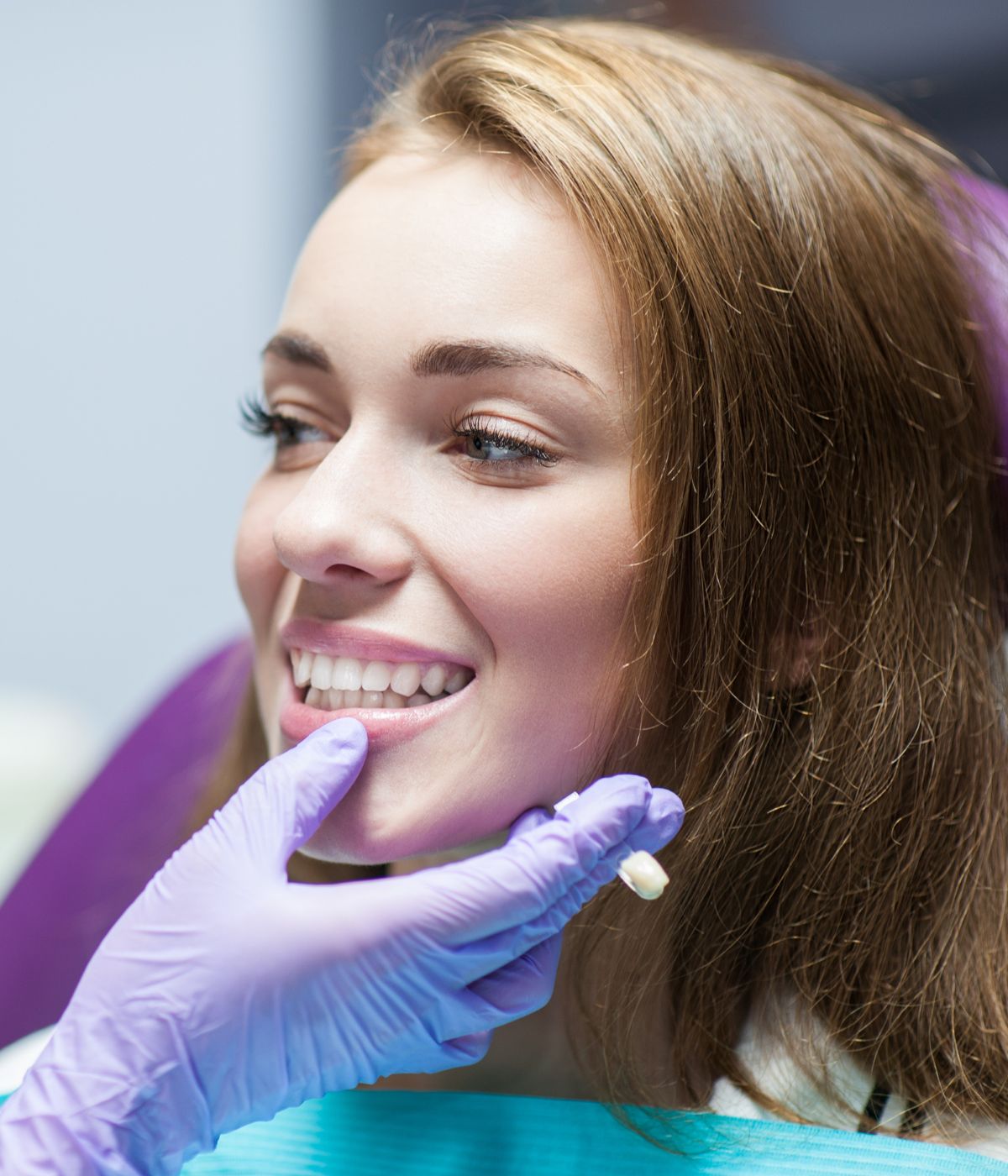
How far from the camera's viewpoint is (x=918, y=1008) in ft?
3.09

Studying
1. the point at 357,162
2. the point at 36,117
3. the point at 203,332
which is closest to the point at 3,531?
the point at 203,332

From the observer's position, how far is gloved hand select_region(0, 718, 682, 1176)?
77 cm

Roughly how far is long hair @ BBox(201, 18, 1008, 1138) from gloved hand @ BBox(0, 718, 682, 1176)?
160 millimetres

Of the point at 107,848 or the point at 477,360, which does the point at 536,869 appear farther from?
the point at 107,848

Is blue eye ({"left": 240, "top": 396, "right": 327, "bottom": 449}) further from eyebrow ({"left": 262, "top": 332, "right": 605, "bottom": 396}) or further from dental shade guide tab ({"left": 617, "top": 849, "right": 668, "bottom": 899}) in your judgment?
dental shade guide tab ({"left": 617, "top": 849, "right": 668, "bottom": 899})

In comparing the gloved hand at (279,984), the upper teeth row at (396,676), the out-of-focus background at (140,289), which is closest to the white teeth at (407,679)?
the upper teeth row at (396,676)

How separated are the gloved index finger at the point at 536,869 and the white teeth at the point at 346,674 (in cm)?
19

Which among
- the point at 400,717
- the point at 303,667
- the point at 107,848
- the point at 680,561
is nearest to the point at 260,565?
the point at 303,667

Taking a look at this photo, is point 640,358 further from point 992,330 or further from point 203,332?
point 203,332

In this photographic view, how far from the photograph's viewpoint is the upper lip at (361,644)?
2.96 ft

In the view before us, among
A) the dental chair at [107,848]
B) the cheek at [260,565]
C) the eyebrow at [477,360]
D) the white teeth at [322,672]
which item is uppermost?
the eyebrow at [477,360]

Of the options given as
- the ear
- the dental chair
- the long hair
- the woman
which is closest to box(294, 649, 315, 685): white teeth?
the woman

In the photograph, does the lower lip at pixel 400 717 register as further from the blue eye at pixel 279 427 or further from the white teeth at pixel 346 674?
the blue eye at pixel 279 427

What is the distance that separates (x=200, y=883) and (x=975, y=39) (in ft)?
6.40
